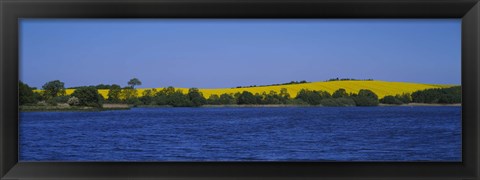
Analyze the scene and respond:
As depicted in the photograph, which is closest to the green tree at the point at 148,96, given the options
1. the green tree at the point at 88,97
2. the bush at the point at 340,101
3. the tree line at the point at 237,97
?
the tree line at the point at 237,97

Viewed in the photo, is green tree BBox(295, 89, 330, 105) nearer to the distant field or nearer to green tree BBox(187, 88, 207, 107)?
the distant field

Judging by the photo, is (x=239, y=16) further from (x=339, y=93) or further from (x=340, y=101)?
(x=339, y=93)

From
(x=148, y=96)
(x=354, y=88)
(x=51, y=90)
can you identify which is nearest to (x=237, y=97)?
(x=148, y=96)

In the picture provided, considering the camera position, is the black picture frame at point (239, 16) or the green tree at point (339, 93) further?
the green tree at point (339, 93)

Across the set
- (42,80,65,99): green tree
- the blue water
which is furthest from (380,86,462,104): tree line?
(42,80,65,99): green tree

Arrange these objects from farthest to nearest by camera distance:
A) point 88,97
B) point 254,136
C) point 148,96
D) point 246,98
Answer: point 254,136 → point 148,96 → point 246,98 → point 88,97

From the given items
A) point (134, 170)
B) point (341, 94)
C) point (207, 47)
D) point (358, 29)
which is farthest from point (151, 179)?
point (358, 29)

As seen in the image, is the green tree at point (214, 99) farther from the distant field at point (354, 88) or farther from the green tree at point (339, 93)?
the green tree at point (339, 93)
